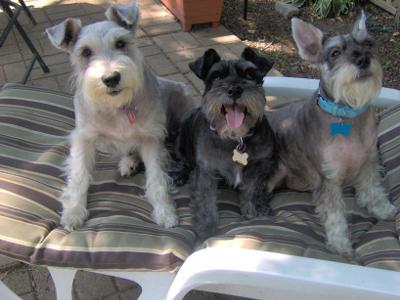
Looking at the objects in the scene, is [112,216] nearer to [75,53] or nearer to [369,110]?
[75,53]

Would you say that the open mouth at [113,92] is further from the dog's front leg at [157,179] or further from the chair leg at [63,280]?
the chair leg at [63,280]

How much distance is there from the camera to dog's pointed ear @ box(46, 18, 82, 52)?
2697 mm

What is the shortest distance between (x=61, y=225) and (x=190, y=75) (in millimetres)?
2921

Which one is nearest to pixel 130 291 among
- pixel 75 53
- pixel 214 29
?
pixel 75 53

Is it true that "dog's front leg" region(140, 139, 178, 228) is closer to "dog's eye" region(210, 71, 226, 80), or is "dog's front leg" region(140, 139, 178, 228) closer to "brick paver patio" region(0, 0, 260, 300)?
"dog's eye" region(210, 71, 226, 80)

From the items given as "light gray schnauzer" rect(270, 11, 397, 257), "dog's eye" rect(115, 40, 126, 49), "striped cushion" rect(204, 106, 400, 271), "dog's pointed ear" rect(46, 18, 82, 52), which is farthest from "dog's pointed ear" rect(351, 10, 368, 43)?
"dog's pointed ear" rect(46, 18, 82, 52)

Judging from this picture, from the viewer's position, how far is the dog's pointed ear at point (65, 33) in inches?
106

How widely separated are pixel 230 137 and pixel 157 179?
0.57 m

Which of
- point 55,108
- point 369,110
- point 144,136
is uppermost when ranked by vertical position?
point 369,110

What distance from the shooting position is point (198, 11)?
6004mm

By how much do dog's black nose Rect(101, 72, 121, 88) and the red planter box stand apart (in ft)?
11.9

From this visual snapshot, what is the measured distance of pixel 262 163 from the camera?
290 cm

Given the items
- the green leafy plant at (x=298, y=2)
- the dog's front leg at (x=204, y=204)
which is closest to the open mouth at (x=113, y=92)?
the dog's front leg at (x=204, y=204)

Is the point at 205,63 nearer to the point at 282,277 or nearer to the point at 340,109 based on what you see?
the point at 340,109
